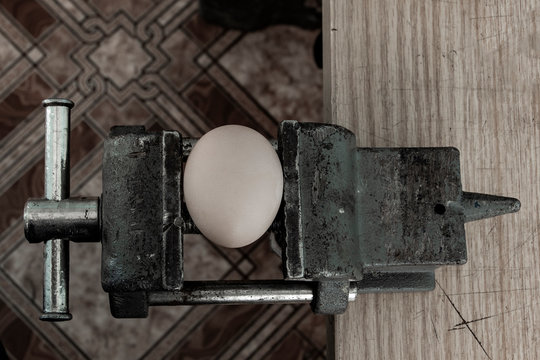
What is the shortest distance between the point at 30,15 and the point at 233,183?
139 cm

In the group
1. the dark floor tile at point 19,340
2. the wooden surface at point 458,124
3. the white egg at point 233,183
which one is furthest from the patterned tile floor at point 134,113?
the white egg at point 233,183

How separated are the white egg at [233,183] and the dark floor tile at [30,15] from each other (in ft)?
4.23

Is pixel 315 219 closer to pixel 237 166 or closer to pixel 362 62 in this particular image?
pixel 237 166

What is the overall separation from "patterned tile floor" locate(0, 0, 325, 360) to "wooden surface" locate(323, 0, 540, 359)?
834mm

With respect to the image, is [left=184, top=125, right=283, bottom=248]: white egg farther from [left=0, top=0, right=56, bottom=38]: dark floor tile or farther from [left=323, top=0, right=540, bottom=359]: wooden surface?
[left=0, top=0, right=56, bottom=38]: dark floor tile

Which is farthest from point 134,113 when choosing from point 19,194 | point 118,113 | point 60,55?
point 19,194

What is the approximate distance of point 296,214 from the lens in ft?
1.93

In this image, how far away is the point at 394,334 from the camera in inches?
28.4

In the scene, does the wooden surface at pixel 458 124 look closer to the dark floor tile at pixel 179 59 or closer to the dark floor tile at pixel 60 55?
the dark floor tile at pixel 179 59

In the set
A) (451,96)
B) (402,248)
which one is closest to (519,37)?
(451,96)

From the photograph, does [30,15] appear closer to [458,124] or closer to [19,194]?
[19,194]

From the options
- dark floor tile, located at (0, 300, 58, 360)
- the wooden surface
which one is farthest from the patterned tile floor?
the wooden surface

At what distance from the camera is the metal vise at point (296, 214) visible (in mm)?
586

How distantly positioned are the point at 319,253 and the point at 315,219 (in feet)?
0.12
